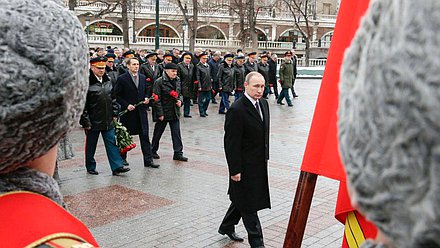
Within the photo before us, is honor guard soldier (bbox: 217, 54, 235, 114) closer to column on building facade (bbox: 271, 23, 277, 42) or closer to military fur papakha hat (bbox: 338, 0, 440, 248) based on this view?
military fur papakha hat (bbox: 338, 0, 440, 248)

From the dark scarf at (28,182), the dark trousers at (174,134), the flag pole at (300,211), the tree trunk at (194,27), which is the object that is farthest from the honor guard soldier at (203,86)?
the tree trunk at (194,27)

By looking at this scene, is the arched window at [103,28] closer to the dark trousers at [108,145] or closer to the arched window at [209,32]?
the arched window at [209,32]

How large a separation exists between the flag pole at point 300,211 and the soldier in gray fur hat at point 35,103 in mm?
1640

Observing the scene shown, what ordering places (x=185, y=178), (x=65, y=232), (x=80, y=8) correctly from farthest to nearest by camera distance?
(x=80, y=8)
(x=185, y=178)
(x=65, y=232)

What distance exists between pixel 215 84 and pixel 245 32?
86.2 feet

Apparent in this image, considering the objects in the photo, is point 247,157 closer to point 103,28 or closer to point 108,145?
point 108,145

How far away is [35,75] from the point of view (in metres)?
1.18

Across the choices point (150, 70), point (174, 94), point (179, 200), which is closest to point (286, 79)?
point (150, 70)

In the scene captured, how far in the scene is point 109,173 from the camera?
8.30 m

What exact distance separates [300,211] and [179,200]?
4.11 metres

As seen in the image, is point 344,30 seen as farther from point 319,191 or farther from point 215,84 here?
point 215,84

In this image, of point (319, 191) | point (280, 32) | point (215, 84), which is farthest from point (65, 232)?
point (280, 32)

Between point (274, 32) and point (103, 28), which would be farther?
point (274, 32)

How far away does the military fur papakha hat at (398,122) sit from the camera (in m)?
0.60
